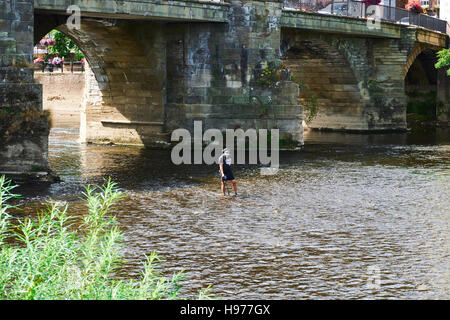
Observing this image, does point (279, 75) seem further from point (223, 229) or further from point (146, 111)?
point (223, 229)

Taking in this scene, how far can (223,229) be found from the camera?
16.4 metres

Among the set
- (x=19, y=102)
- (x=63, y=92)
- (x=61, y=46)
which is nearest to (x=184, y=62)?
(x=19, y=102)

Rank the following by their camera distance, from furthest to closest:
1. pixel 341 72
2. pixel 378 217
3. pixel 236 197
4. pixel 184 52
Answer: pixel 341 72 → pixel 184 52 → pixel 236 197 → pixel 378 217

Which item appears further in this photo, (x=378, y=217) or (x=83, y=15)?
(x=83, y=15)

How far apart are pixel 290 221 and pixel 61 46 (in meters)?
44.6

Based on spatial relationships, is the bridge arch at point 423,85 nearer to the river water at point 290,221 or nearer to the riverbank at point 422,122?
the riverbank at point 422,122

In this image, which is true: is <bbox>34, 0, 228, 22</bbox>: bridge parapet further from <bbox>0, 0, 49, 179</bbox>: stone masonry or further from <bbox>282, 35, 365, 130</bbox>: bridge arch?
<bbox>282, 35, 365, 130</bbox>: bridge arch

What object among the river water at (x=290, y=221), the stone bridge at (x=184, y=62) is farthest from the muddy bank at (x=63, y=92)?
the river water at (x=290, y=221)

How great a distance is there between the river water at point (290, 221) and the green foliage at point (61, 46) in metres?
27.7

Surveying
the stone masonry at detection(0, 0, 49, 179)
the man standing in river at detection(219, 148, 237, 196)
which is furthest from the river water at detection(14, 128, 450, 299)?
the stone masonry at detection(0, 0, 49, 179)

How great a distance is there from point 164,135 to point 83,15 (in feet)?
23.1

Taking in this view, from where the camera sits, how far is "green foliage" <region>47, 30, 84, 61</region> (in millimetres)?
57494

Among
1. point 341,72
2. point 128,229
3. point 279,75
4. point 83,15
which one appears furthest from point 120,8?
point 341,72

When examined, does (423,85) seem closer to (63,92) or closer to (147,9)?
(63,92)
